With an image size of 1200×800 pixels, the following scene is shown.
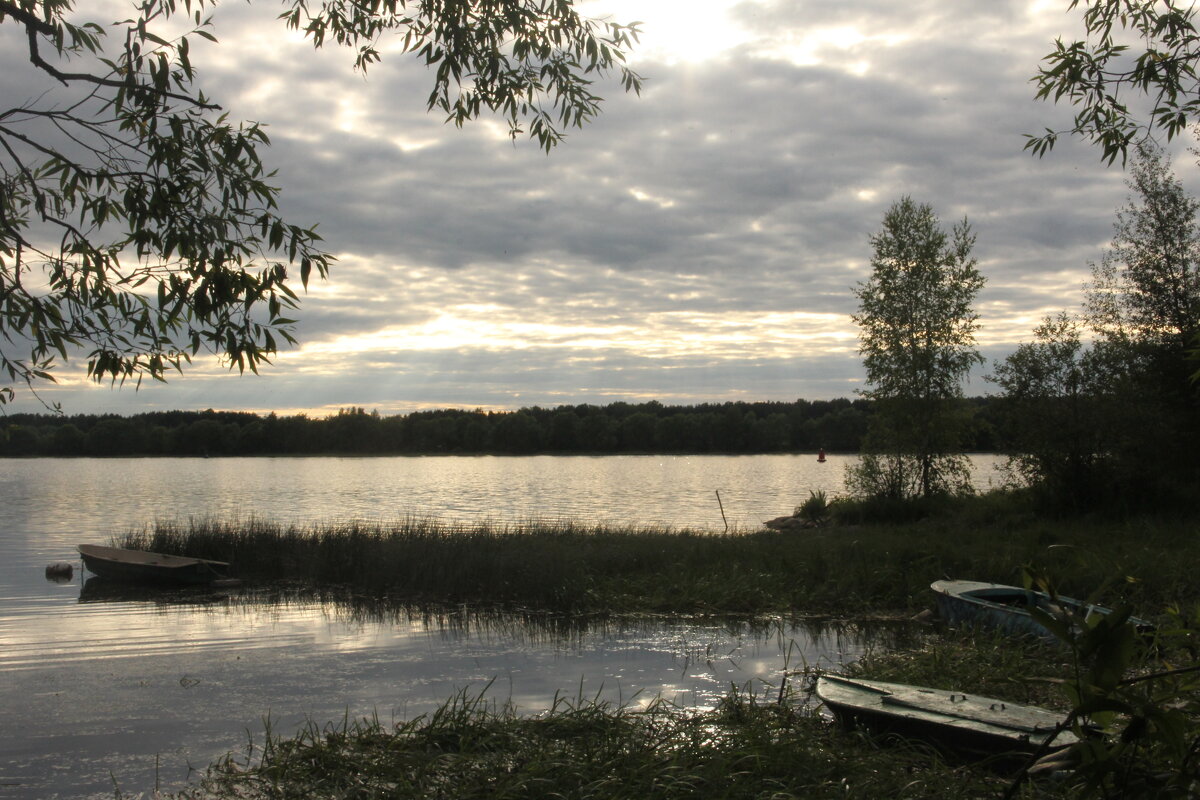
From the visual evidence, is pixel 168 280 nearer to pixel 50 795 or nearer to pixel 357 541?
pixel 50 795

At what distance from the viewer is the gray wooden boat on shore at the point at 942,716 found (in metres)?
6.28

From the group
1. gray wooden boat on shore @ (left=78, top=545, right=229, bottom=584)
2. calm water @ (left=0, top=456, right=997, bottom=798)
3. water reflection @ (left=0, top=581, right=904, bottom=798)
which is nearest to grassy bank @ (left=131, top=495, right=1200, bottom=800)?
water reflection @ (left=0, top=581, right=904, bottom=798)

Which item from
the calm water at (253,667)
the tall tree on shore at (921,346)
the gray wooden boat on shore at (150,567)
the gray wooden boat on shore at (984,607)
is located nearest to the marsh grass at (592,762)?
the calm water at (253,667)

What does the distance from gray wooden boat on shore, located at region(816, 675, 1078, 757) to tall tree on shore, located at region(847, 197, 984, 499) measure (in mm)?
19581

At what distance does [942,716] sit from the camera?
22.1 ft

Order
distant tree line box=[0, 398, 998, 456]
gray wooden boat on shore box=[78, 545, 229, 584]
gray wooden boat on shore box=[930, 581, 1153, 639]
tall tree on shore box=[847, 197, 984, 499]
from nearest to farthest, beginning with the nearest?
gray wooden boat on shore box=[930, 581, 1153, 639], gray wooden boat on shore box=[78, 545, 229, 584], tall tree on shore box=[847, 197, 984, 499], distant tree line box=[0, 398, 998, 456]

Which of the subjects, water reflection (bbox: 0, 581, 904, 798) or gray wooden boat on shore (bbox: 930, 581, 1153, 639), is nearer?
water reflection (bbox: 0, 581, 904, 798)

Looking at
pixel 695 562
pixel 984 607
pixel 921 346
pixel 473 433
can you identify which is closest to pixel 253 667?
pixel 695 562

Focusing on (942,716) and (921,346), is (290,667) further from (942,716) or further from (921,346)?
(921,346)

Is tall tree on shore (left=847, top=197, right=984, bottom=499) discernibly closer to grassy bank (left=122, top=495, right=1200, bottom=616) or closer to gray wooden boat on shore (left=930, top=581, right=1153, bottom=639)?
grassy bank (left=122, top=495, right=1200, bottom=616)

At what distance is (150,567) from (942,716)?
681 inches

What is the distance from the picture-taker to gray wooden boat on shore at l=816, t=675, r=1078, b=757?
628cm

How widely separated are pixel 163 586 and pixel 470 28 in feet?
53.6

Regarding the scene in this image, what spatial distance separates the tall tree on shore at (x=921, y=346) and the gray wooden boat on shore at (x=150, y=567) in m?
19.5
